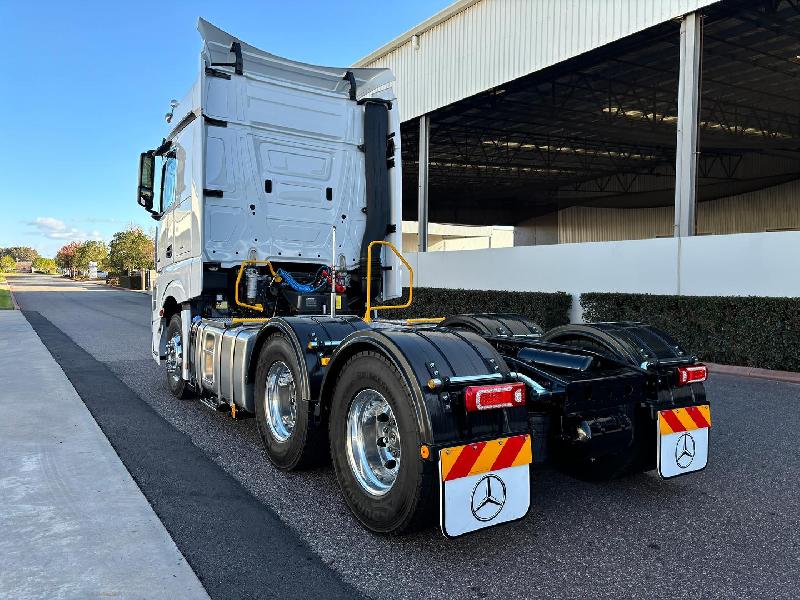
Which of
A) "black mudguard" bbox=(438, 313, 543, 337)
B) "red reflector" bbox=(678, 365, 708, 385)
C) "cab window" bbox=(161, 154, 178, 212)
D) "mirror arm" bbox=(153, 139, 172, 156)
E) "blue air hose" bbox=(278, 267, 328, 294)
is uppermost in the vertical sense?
"mirror arm" bbox=(153, 139, 172, 156)

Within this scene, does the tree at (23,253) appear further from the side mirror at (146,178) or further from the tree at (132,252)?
the side mirror at (146,178)

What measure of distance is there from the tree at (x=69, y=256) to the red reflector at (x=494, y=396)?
4311 inches

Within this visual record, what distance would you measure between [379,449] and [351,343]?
2.20 ft

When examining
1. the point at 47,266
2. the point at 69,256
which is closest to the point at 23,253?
the point at 47,266

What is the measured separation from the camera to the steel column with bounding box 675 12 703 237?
11.1m

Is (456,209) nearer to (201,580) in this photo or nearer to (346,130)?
(346,130)

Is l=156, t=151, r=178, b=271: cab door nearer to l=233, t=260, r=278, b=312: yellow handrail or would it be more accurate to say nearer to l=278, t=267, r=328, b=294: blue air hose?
l=233, t=260, r=278, b=312: yellow handrail

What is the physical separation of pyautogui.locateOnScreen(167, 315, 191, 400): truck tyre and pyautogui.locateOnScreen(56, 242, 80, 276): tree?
104441 mm

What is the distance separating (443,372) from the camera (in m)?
3.08

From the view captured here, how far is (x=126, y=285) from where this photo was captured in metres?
52.8

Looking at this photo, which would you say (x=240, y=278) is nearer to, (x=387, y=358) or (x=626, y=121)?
(x=387, y=358)

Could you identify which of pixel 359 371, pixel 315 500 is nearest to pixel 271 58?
pixel 359 371

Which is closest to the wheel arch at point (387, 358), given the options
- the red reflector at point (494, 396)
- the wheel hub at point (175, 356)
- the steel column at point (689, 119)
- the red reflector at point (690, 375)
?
the red reflector at point (494, 396)

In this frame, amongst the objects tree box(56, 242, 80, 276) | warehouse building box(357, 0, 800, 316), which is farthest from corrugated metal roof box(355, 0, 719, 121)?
tree box(56, 242, 80, 276)
